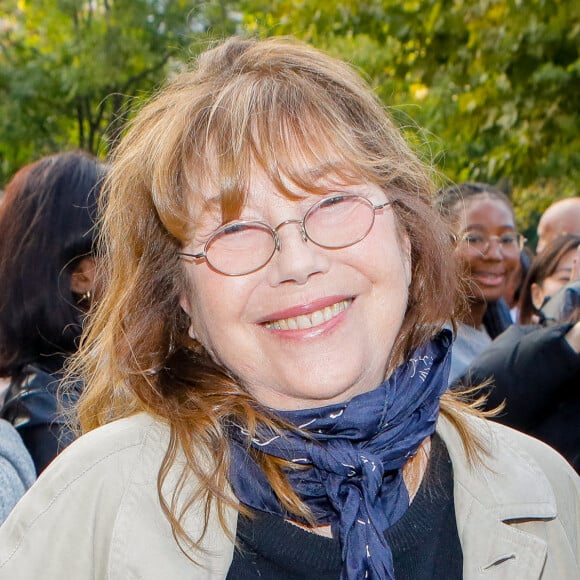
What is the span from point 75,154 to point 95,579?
76.7 inches

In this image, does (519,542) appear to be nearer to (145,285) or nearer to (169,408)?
(169,408)

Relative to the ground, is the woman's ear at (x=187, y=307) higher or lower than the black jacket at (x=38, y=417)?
higher

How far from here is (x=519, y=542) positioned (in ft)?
6.95

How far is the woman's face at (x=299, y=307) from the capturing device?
202cm

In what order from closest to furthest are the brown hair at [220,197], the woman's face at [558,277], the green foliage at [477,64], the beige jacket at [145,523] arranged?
the beige jacket at [145,523] < the brown hair at [220,197] < the woman's face at [558,277] < the green foliage at [477,64]

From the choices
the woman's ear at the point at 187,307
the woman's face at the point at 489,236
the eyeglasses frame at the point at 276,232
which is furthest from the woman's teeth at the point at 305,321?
the woman's face at the point at 489,236

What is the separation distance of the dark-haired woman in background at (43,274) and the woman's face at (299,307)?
1091mm

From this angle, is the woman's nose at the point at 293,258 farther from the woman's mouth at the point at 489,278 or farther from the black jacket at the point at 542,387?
the woman's mouth at the point at 489,278

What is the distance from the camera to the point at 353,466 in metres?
2.04

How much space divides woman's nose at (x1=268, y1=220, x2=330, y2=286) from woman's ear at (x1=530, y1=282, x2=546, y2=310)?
11.2 feet

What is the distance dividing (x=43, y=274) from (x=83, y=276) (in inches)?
5.8

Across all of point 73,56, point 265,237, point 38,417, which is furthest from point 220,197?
point 73,56

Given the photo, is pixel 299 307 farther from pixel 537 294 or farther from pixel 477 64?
pixel 477 64

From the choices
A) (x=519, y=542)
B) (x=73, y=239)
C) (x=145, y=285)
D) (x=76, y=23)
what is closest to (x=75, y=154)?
(x=73, y=239)
